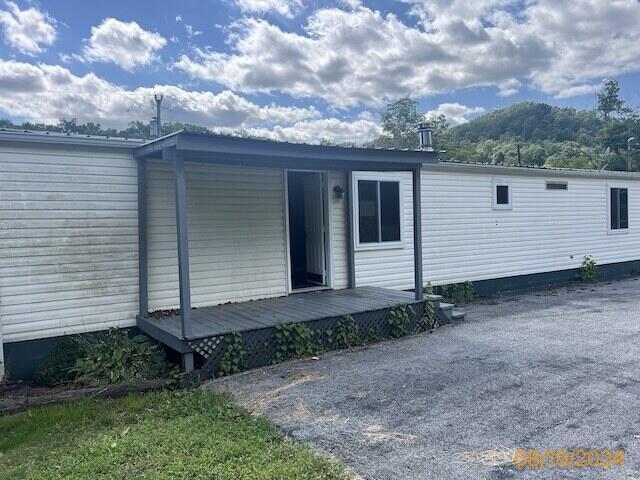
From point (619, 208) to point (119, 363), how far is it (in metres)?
11.8

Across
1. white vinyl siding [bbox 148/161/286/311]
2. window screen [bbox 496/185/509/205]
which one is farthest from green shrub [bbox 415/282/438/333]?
window screen [bbox 496/185/509/205]

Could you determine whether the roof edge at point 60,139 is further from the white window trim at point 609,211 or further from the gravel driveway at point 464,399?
the white window trim at point 609,211

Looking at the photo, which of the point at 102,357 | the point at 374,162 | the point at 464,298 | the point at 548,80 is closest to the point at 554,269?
the point at 464,298

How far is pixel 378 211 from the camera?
7953 millimetres

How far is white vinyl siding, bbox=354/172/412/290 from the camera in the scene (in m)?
7.78

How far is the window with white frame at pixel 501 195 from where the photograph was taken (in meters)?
9.51

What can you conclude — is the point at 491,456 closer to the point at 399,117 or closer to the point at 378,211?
the point at 378,211

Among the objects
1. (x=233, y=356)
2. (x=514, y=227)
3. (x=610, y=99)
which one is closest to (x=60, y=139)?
(x=233, y=356)

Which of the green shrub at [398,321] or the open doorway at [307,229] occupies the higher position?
the open doorway at [307,229]

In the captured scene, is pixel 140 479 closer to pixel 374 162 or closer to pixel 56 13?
pixel 374 162

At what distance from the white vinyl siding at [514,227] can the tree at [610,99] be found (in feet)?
92.3

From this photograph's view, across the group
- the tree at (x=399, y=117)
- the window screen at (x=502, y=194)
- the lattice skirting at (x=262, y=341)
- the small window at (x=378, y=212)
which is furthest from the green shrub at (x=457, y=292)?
the tree at (x=399, y=117)

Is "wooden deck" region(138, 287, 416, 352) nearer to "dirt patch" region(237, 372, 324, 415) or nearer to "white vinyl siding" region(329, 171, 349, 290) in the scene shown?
"white vinyl siding" region(329, 171, 349, 290)

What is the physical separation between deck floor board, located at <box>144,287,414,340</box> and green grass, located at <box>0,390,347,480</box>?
998 millimetres
